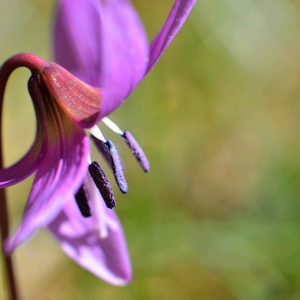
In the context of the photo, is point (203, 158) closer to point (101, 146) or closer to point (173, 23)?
point (101, 146)

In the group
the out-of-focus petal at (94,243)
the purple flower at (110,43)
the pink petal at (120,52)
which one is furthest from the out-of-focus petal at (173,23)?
the out-of-focus petal at (94,243)

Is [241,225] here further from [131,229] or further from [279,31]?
[279,31]

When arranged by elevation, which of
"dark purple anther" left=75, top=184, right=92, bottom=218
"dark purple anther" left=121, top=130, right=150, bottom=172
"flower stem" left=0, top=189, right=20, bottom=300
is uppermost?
"dark purple anther" left=121, top=130, right=150, bottom=172

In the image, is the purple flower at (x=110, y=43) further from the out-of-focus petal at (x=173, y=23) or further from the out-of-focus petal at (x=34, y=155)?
the out-of-focus petal at (x=34, y=155)

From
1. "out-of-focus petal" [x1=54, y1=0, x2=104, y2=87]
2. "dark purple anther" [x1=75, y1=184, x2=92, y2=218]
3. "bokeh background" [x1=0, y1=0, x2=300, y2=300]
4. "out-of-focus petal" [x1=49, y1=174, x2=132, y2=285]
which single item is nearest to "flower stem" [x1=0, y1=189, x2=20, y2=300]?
"out-of-focus petal" [x1=49, y1=174, x2=132, y2=285]

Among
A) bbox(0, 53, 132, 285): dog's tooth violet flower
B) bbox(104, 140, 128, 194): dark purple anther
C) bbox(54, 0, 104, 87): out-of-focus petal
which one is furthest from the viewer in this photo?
bbox(54, 0, 104, 87): out-of-focus petal

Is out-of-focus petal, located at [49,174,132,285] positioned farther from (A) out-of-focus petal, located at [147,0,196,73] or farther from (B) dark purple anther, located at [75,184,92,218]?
(A) out-of-focus petal, located at [147,0,196,73]

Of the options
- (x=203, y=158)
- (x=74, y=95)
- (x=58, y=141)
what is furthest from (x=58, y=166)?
(x=203, y=158)
